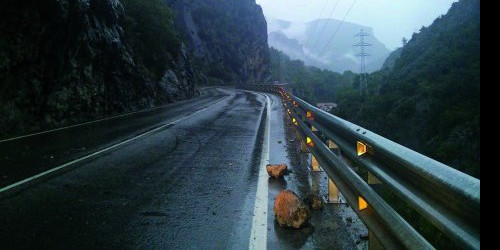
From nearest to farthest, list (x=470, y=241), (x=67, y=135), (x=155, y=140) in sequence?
1. (x=470, y=241)
2. (x=155, y=140)
3. (x=67, y=135)

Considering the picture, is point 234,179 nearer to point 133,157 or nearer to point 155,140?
point 133,157

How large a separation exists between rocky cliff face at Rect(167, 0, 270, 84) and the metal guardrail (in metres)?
81.6

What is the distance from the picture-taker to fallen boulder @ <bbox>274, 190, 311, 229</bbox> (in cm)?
471

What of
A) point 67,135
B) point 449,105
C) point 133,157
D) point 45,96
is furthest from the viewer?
point 449,105

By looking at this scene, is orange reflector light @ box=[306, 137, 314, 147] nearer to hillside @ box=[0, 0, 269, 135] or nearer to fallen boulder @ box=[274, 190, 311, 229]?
fallen boulder @ box=[274, 190, 311, 229]

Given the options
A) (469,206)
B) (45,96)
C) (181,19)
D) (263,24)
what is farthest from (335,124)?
(263,24)

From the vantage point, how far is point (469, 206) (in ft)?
6.48

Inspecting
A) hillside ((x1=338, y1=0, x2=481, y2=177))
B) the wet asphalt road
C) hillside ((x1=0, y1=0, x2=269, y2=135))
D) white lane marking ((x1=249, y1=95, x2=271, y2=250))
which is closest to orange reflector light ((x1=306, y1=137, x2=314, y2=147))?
the wet asphalt road

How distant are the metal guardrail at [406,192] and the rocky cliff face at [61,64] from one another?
14.4m

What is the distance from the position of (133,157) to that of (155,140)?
2.54 metres


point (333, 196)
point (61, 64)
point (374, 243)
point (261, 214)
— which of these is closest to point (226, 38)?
point (61, 64)

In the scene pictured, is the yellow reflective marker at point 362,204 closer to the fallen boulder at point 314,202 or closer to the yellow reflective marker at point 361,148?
the yellow reflective marker at point 361,148

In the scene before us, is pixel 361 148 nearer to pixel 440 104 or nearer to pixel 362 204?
pixel 362 204

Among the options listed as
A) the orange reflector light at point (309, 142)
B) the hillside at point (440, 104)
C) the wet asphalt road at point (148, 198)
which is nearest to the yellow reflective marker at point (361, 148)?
the wet asphalt road at point (148, 198)
